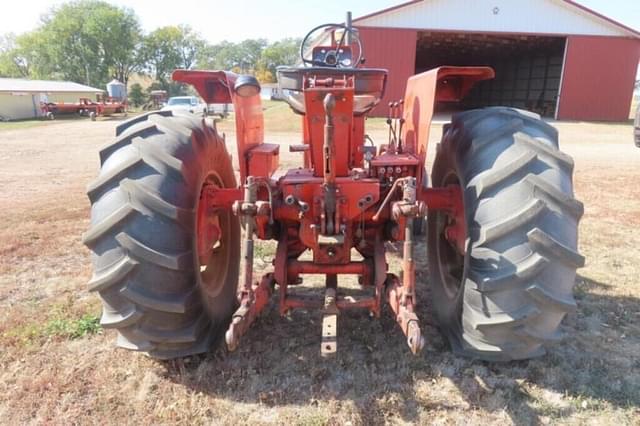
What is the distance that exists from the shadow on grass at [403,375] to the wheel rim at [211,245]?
0.45m

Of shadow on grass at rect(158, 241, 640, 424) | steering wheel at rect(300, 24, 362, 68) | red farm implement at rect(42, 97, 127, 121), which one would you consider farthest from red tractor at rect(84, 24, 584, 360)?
red farm implement at rect(42, 97, 127, 121)

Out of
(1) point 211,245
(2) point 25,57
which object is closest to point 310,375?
(1) point 211,245

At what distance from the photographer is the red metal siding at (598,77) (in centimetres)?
2317

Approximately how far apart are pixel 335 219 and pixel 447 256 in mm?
1293

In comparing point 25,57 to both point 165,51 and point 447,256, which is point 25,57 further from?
point 447,256

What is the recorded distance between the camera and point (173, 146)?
106 inches

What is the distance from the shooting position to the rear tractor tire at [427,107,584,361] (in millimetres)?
2330

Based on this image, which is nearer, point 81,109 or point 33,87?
point 81,109

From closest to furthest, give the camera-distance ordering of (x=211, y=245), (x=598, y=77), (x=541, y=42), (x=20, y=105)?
(x=211, y=245) → (x=598, y=77) → (x=541, y=42) → (x=20, y=105)

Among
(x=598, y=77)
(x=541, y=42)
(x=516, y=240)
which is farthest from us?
(x=541, y=42)

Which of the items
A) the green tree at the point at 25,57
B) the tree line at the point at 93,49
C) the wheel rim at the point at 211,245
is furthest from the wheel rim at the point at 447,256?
the green tree at the point at 25,57

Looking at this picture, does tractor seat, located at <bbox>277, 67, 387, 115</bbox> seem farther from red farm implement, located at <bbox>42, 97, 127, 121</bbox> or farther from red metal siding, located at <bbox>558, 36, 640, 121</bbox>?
red farm implement, located at <bbox>42, 97, 127, 121</bbox>

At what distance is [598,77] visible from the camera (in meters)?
23.7

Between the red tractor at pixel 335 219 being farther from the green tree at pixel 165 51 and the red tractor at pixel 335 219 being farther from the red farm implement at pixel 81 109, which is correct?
the green tree at pixel 165 51
